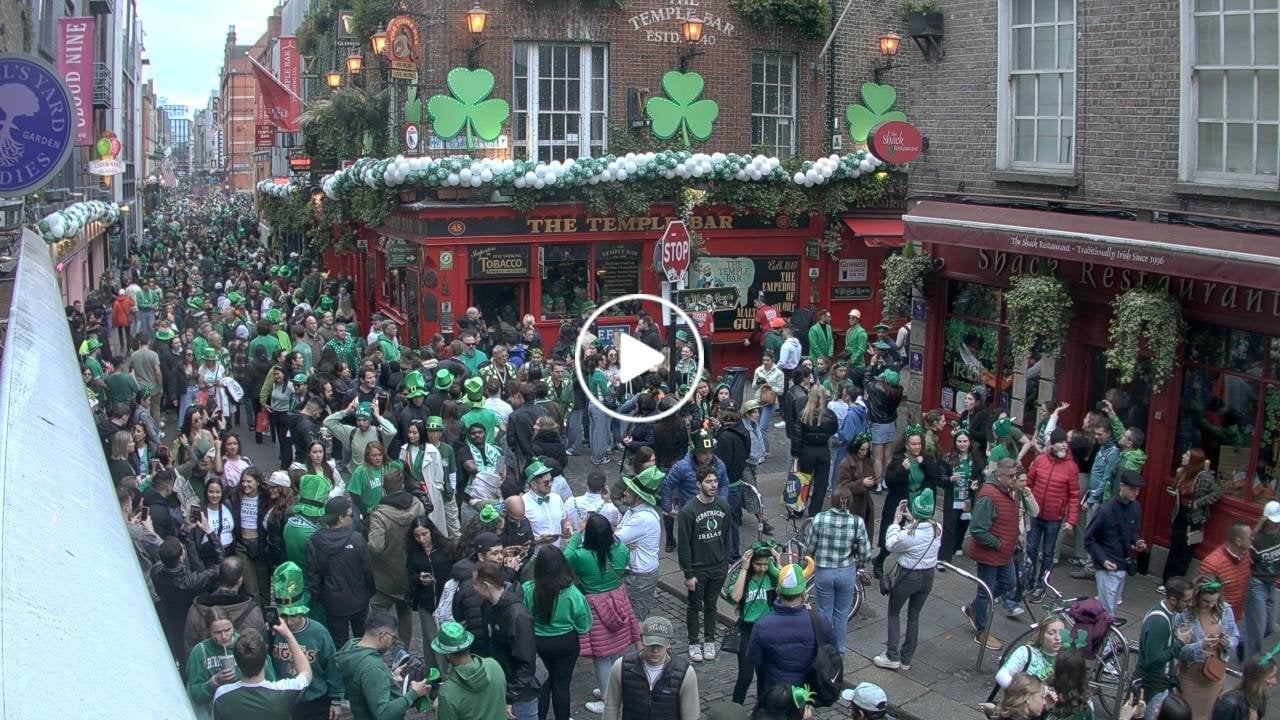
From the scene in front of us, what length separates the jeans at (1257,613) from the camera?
926 centimetres

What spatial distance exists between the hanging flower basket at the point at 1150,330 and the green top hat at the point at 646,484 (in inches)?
210

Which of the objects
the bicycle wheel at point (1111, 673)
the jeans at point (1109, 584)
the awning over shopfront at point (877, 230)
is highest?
the awning over shopfront at point (877, 230)

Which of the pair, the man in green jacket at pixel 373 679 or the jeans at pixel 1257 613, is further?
the jeans at pixel 1257 613

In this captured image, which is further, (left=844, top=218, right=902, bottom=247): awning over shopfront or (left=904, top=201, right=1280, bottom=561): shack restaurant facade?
(left=844, top=218, right=902, bottom=247): awning over shopfront

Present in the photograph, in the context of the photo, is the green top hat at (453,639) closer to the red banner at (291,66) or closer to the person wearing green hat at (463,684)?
the person wearing green hat at (463,684)

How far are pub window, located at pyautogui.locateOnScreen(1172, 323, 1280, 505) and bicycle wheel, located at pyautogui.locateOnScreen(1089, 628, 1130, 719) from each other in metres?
3.26

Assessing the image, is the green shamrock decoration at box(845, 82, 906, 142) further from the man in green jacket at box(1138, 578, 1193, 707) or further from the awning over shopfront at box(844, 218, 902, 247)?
the man in green jacket at box(1138, 578, 1193, 707)

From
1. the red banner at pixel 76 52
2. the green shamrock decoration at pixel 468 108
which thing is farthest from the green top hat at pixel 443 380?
the red banner at pixel 76 52

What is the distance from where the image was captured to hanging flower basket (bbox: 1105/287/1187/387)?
11359 millimetres

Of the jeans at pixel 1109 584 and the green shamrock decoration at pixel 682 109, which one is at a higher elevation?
the green shamrock decoration at pixel 682 109

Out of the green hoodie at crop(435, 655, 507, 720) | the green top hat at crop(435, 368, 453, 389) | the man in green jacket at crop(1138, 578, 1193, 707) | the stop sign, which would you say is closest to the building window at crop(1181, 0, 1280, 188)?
the man in green jacket at crop(1138, 578, 1193, 707)

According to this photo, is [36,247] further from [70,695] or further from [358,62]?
[358,62]

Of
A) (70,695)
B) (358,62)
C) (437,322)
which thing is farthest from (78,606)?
(358,62)

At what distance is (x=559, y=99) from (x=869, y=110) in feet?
20.8
